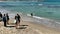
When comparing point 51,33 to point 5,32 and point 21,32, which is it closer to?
point 21,32

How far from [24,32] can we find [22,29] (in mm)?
1611

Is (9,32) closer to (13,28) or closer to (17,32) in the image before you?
(17,32)

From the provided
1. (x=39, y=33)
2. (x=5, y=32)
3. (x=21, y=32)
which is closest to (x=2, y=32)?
(x=5, y=32)

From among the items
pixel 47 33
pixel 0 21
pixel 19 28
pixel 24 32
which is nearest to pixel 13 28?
pixel 19 28

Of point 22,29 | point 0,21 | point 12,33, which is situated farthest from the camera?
point 0,21

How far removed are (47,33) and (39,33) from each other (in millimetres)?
853

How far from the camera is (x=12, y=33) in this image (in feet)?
66.2

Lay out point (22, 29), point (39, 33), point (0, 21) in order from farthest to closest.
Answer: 1. point (0, 21)
2. point (22, 29)
3. point (39, 33)

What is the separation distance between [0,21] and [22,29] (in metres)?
6.87

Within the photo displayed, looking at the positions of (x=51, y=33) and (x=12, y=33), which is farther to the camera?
(x=51, y=33)

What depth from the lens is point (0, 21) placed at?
95.0 feet

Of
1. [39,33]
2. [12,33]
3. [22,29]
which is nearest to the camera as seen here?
[12,33]

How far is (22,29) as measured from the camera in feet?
75.2

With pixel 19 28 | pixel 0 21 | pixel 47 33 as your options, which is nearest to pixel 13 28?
pixel 19 28
